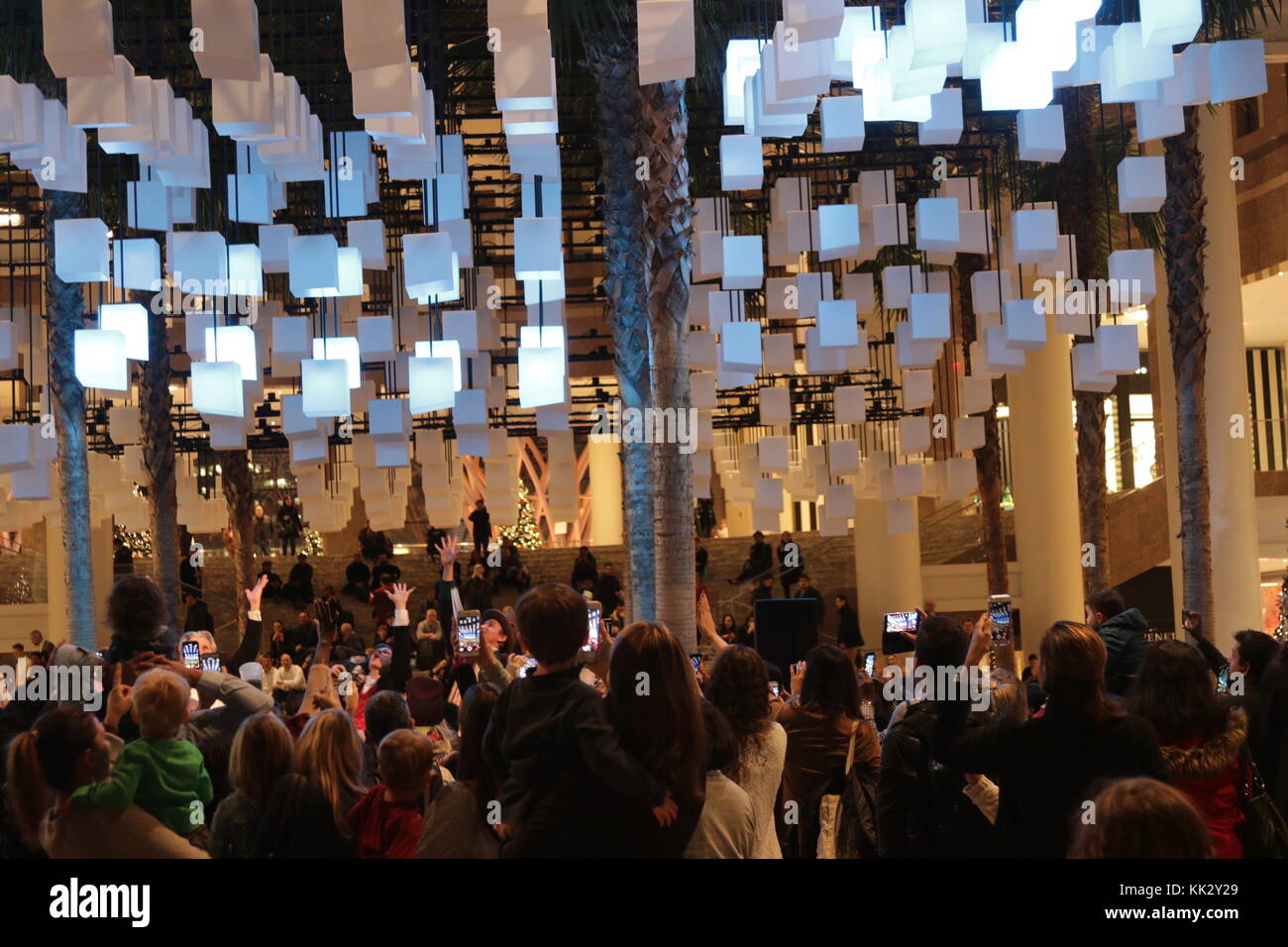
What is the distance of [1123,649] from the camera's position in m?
7.23

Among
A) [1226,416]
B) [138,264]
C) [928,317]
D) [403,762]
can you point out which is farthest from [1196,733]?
[1226,416]

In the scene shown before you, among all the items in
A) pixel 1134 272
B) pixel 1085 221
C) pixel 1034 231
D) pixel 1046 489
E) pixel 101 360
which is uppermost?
pixel 1085 221

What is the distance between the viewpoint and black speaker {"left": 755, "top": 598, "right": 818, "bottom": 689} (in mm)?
10188

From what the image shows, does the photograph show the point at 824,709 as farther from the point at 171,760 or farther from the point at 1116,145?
the point at 1116,145

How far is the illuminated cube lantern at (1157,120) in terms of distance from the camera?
29.8ft

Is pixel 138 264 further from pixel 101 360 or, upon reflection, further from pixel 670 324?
pixel 670 324

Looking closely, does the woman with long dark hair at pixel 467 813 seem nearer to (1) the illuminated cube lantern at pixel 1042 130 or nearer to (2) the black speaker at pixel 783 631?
(2) the black speaker at pixel 783 631

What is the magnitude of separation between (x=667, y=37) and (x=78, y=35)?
2.78 meters

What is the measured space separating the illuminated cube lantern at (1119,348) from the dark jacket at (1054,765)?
839cm

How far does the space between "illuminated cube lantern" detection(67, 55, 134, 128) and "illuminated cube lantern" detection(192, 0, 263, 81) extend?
0.61m

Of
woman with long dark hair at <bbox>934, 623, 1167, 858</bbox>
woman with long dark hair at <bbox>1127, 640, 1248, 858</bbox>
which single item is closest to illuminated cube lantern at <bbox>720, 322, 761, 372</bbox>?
woman with long dark hair at <bbox>1127, 640, 1248, 858</bbox>

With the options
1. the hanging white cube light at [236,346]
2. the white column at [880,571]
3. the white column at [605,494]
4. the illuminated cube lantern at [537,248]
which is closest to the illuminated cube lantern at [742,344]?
the illuminated cube lantern at [537,248]
